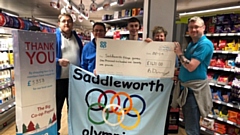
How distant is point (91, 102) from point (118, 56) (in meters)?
0.54

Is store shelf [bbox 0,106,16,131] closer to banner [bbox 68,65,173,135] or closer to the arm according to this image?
banner [bbox 68,65,173,135]

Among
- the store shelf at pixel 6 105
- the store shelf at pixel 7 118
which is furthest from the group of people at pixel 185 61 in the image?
the store shelf at pixel 6 105

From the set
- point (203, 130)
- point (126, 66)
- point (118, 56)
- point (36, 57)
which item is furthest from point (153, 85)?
point (203, 130)

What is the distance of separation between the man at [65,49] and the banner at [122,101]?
33cm

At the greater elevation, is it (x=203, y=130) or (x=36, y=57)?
(x=36, y=57)

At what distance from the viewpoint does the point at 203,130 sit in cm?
361

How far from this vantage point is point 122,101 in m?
2.00

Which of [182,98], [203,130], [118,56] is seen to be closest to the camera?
[118,56]

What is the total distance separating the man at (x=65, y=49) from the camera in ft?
7.38

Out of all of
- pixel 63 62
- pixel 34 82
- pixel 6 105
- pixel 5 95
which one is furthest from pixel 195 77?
pixel 5 95

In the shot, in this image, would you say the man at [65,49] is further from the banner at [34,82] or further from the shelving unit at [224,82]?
the shelving unit at [224,82]

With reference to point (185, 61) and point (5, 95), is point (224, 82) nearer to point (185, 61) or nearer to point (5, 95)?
point (185, 61)

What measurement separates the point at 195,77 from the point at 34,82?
4.93 ft

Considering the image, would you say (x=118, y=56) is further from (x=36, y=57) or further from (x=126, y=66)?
(x=36, y=57)
